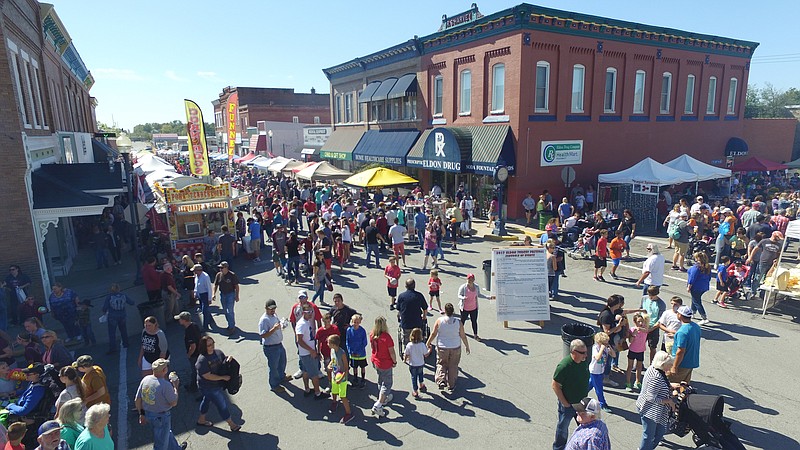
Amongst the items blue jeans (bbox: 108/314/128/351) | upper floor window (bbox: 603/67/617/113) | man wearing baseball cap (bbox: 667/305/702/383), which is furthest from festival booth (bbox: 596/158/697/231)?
blue jeans (bbox: 108/314/128/351)

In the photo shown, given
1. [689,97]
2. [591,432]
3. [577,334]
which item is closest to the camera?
[591,432]

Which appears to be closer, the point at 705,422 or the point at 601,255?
the point at 705,422

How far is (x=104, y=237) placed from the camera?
60.0 feet

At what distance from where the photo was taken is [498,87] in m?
23.8

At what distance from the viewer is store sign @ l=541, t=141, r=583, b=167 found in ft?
76.3

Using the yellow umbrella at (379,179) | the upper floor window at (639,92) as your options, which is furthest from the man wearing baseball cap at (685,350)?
the upper floor window at (639,92)

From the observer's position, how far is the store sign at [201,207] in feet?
56.6

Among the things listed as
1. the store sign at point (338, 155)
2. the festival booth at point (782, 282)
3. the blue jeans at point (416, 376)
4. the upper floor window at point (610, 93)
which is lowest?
the blue jeans at point (416, 376)

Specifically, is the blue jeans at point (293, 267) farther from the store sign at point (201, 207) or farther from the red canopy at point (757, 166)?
the red canopy at point (757, 166)

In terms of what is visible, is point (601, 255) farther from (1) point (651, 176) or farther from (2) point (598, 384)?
(1) point (651, 176)

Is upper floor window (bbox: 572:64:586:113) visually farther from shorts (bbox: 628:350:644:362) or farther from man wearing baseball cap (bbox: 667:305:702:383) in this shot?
man wearing baseball cap (bbox: 667:305:702:383)

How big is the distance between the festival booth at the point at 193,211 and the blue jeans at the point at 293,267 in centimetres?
382

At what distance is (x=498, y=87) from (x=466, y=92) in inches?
98.2

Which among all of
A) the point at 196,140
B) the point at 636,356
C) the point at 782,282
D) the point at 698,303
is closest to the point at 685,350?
the point at 636,356
